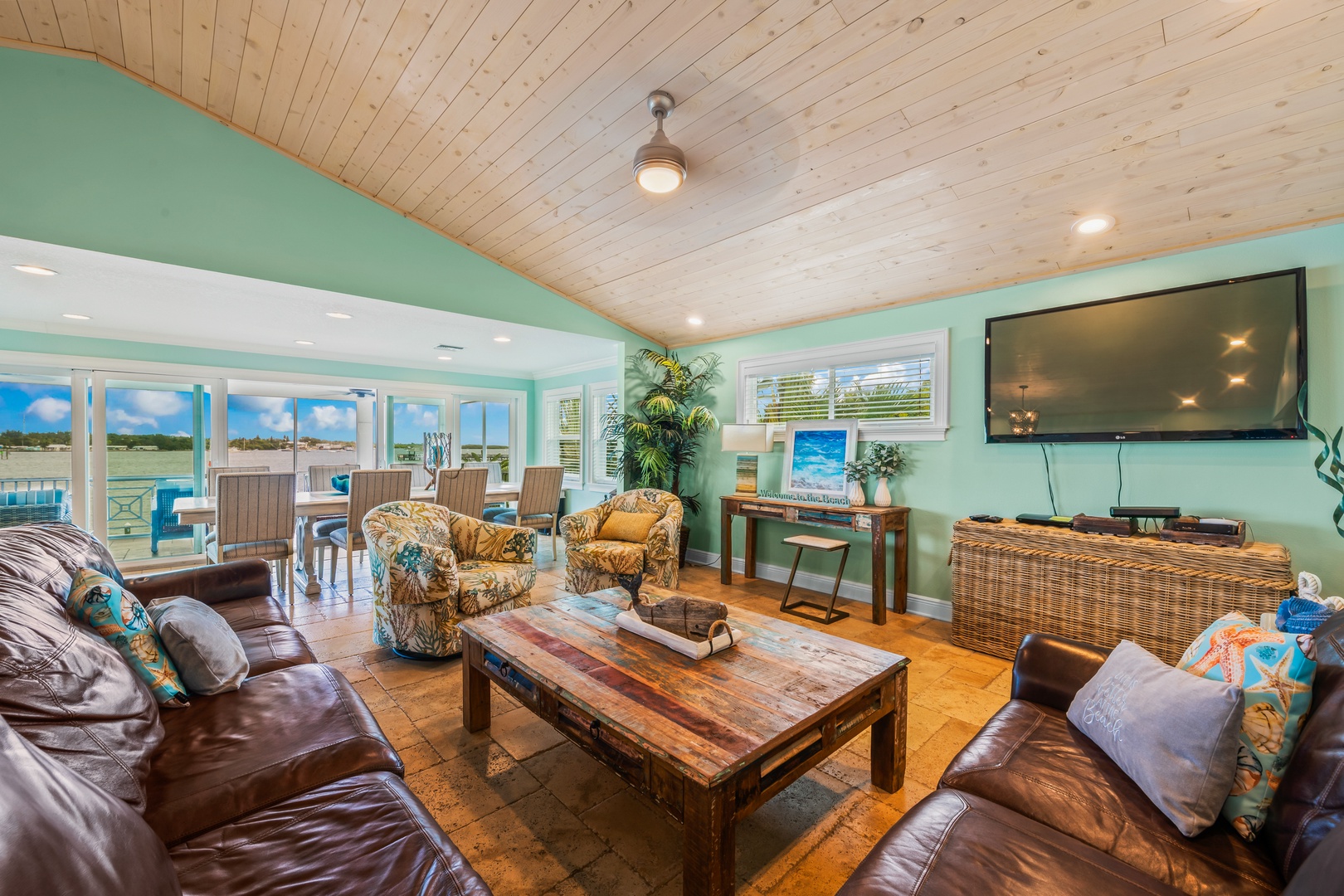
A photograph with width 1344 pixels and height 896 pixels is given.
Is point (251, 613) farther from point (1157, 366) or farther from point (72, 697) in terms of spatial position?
point (1157, 366)

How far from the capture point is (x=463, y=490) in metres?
4.43

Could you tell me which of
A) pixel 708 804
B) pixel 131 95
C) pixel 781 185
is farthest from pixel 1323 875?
pixel 131 95

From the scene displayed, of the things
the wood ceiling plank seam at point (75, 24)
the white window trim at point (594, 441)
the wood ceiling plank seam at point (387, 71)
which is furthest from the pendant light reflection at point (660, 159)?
the white window trim at point (594, 441)

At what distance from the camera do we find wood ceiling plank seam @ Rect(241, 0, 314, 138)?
2.40 meters

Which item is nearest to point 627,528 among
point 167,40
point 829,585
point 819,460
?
point 819,460

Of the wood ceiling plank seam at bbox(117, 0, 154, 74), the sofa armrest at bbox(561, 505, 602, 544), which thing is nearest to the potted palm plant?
the sofa armrest at bbox(561, 505, 602, 544)

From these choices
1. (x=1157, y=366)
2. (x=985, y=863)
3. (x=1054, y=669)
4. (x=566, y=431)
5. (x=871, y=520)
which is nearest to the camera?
(x=985, y=863)

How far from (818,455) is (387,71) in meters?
3.52

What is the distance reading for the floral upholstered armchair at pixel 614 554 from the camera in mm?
3674

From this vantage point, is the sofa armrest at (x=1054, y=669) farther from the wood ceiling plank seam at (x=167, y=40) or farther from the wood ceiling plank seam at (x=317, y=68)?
the wood ceiling plank seam at (x=167, y=40)

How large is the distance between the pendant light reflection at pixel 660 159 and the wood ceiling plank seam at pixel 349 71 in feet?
3.63

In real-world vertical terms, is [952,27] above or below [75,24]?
below

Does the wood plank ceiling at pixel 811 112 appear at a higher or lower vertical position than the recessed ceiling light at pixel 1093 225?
higher

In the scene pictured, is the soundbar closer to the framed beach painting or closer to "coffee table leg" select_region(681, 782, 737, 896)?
the framed beach painting
